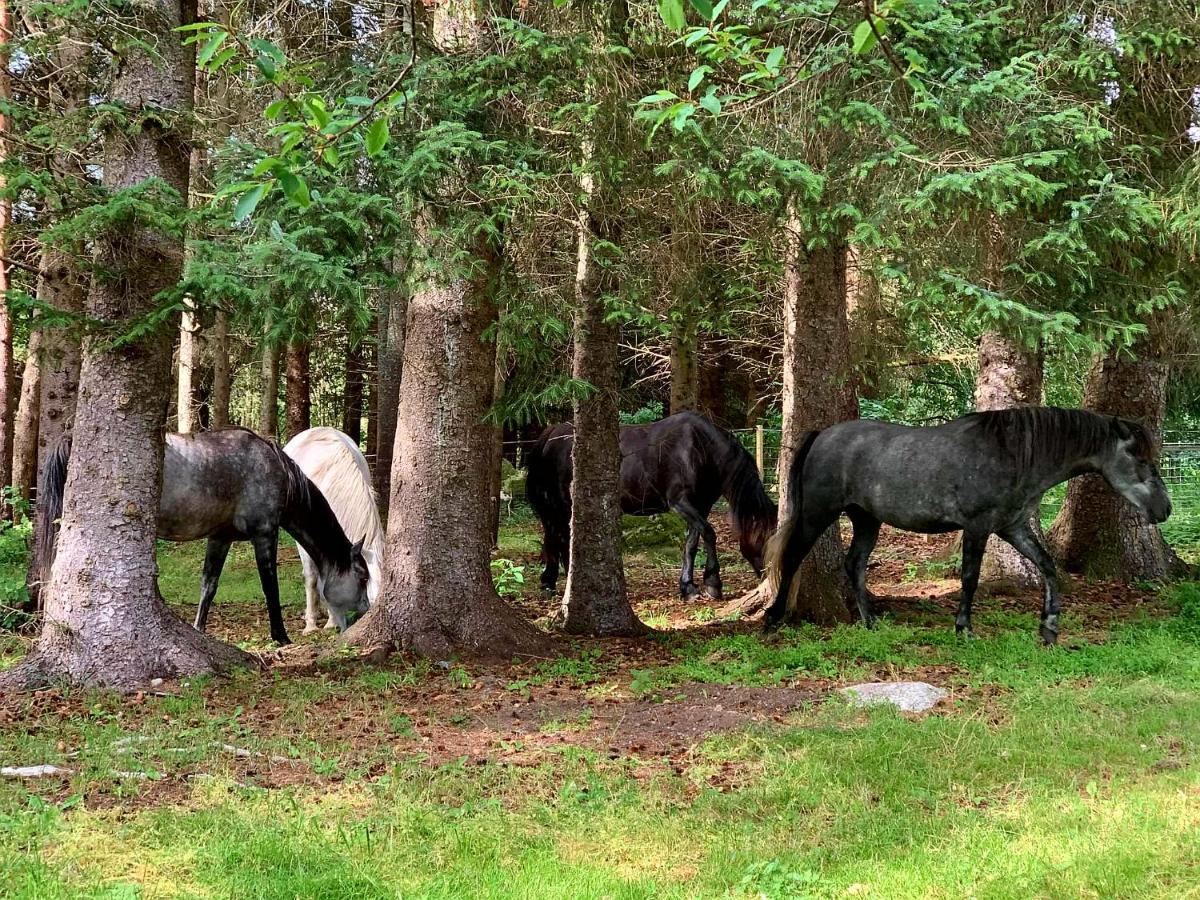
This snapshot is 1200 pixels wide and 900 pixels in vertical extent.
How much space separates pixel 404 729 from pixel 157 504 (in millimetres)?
2309

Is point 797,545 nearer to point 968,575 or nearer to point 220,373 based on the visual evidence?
point 968,575

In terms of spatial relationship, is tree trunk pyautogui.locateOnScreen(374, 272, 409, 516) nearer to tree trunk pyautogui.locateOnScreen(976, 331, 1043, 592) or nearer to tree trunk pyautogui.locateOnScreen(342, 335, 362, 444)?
tree trunk pyautogui.locateOnScreen(976, 331, 1043, 592)

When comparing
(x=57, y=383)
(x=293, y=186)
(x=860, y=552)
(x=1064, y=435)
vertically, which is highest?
(x=57, y=383)

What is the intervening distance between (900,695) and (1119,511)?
5235 millimetres

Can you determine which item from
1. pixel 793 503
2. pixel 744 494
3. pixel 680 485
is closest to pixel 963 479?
pixel 793 503

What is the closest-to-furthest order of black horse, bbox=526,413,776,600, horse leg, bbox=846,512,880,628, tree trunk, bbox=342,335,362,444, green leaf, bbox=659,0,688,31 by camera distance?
1. green leaf, bbox=659,0,688,31
2. horse leg, bbox=846,512,880,628
3. black horse, bbox=526,413,776,600
4. tree trunk, bbox=342,335,362,444

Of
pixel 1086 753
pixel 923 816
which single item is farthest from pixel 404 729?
pixel 1086 753

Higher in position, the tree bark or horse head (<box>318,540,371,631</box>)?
the tree bark

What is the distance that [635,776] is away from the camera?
194 inches

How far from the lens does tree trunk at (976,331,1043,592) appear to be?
31.3 feet

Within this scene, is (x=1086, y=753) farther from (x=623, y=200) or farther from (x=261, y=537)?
(x=261, y=537)

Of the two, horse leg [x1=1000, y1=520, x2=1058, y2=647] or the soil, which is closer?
the soil

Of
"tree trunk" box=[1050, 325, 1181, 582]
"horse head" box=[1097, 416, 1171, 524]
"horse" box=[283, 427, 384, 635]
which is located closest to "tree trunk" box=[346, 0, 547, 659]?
"horse" box=[283, 427, 384, 635]

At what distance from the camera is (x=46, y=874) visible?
357 centimetres
